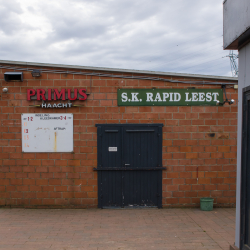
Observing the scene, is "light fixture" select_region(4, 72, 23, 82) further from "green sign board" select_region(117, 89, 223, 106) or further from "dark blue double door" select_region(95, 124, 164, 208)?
"green sign board" select_region(117, 89, 223, 106)

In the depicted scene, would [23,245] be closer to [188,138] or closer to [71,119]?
[71,119]

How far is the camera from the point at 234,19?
434cm

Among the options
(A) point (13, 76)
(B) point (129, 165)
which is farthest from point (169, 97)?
(A) point (13, 76)

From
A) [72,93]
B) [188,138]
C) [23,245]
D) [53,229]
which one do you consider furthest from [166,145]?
[23,245]

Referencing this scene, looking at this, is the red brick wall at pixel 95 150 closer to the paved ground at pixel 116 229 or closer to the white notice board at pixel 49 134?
the white notice board at pixel 49 134

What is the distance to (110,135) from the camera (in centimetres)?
744

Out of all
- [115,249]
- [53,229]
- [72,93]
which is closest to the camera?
[115,249]

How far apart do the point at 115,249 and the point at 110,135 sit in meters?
3.17

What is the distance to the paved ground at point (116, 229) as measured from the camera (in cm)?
521

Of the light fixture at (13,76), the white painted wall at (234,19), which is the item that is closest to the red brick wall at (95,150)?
the light fixture at (13,76)

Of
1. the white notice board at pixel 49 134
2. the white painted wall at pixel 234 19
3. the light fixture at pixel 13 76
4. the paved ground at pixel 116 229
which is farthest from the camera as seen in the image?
the white notice board at pixel 49 134

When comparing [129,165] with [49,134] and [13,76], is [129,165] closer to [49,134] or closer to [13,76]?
[49,134]

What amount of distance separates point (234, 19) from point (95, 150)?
4.70 metres

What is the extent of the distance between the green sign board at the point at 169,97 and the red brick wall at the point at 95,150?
0.46 ft
